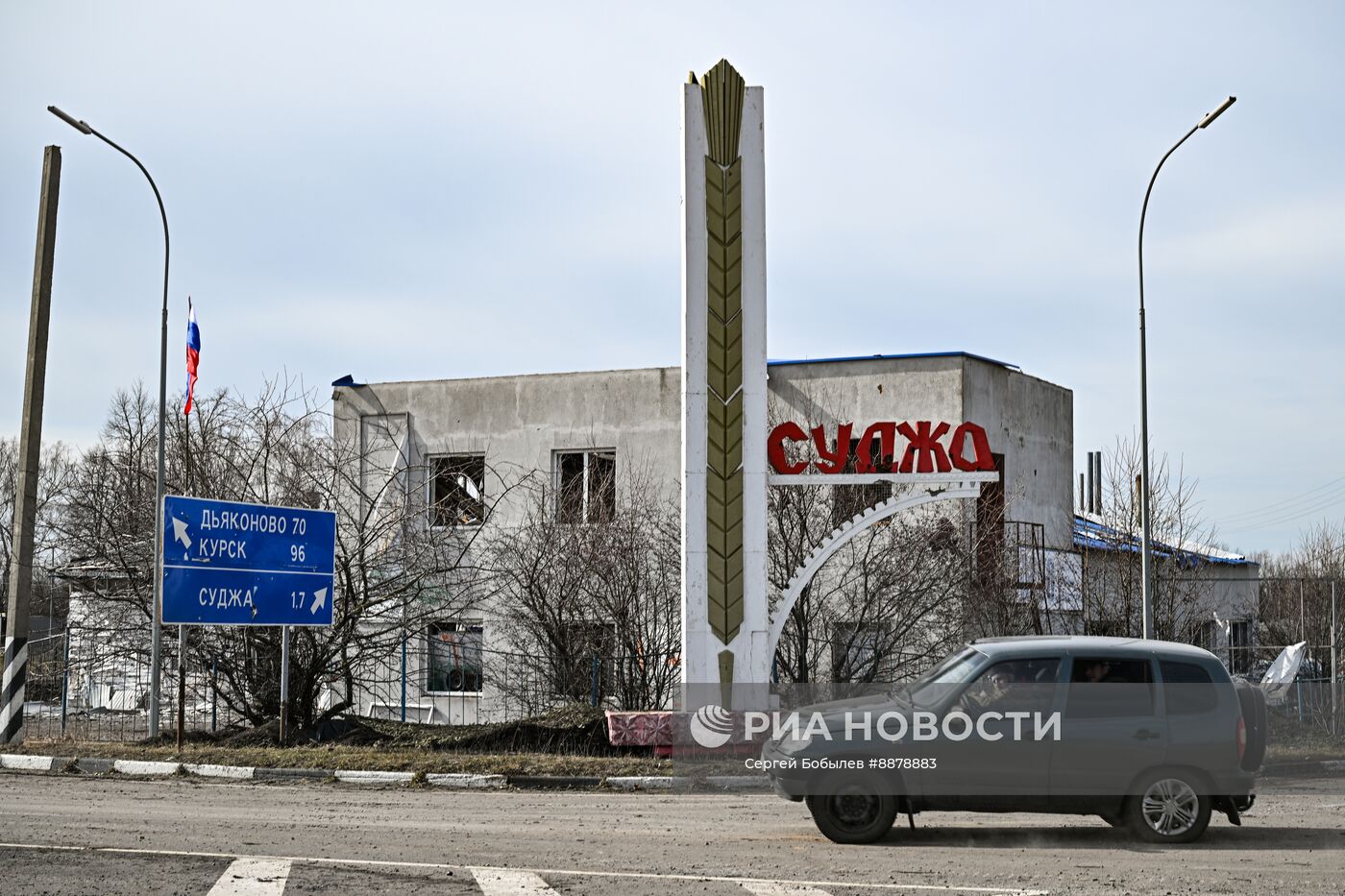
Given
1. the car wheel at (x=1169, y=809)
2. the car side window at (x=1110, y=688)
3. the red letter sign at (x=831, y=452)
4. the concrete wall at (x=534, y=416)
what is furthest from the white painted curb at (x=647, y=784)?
the concrete wall at (x=534, y=416)

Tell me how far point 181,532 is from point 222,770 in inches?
133

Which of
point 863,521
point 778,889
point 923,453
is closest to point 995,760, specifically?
point 778,889

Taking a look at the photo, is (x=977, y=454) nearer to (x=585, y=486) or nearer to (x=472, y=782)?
(x=472, y=782)

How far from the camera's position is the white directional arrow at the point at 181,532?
1892 cm

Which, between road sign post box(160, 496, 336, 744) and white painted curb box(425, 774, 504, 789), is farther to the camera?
road sign post box(160, 496, 336, 744)

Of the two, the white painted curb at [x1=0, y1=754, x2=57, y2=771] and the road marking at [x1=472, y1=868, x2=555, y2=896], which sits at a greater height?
the road marking at [x1=472, y1=868, x2=555, y2=896]

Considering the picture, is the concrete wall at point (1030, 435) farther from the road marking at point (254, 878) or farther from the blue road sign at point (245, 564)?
the road marking at point (254, 878)

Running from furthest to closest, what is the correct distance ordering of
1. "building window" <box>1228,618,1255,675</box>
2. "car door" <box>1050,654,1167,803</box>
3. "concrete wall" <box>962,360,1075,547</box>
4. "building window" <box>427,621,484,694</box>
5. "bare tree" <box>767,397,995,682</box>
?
1. "building window" <box>1228,618,1255,675</box>
2. "concrete wall" <box>962,360,1075,547</box>
3. "building window" <box>427,621,484,694</box>
4. "bare tree" <box>767,397,995,682</box>
5. "car door" <box>1050,654,1167,803</box>

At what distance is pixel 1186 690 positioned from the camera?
11.3 meters

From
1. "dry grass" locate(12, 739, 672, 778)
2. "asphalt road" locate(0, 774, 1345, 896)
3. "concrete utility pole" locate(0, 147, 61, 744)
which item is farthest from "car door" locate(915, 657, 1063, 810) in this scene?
"concrete utility pole" locate(0, 147, 61, 744)

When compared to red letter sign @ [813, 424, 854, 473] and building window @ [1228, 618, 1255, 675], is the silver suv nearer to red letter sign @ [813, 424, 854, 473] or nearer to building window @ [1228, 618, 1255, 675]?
red letter sign @ [813, 424, 854, 473]

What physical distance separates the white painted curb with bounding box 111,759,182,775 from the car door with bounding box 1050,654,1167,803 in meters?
11.2

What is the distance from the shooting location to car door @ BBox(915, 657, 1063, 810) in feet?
36.5

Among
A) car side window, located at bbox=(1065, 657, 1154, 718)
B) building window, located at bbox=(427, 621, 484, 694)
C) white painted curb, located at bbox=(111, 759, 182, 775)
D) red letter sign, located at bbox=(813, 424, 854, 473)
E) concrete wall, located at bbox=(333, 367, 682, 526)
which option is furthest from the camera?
concrete wall, located at bbox=(333, 367, 682, 526)
